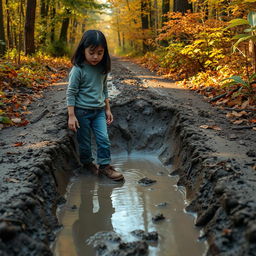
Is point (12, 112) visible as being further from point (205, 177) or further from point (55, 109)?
point (205, 177)

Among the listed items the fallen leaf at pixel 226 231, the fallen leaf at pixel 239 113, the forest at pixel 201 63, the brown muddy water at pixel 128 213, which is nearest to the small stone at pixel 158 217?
the brown muddy water at pixel 128 213

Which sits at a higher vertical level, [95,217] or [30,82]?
[30,82]

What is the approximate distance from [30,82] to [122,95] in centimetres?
328

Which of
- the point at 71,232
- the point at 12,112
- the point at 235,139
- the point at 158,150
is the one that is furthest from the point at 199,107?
the point at 71,232

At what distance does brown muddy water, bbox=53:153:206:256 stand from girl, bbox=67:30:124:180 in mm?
300

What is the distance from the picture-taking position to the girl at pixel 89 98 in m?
4.09

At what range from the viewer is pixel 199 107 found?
6.41m

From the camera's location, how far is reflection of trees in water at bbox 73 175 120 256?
2.92 meters

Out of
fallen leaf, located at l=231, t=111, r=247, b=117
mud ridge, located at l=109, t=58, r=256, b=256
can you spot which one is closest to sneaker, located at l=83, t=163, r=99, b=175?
mud ridge, located at l=109, t=58, r=256, b=256

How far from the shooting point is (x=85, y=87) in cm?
431

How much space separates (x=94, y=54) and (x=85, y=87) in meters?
0.54

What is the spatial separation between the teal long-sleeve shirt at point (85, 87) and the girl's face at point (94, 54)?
23 centimetres

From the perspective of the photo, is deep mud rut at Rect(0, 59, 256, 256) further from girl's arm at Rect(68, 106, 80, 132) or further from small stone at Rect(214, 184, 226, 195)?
girl's arm at Rect(68, 106, 80, 132)

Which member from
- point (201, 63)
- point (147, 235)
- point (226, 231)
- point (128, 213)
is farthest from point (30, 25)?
point (226, 231)
